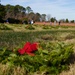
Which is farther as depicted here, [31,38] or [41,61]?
[31,38]

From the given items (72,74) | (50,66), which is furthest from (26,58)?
(72,74)

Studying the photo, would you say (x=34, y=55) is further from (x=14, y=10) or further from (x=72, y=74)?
(x=14, y=10)

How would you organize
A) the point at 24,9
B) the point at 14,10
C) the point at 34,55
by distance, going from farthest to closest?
the point at 24,9 < the point at 14,10 < the point at 34,55

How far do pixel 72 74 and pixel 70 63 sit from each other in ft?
1.99

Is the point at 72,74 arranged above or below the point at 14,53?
below

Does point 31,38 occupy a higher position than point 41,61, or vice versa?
point 41,61

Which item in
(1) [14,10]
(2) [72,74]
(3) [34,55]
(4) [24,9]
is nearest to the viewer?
(2) [72,74]

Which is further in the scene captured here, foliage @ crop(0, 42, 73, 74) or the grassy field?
the grassy field

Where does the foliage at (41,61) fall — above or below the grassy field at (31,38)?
above

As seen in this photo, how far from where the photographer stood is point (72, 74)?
5.46 m

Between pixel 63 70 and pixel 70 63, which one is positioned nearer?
pixel 63 70

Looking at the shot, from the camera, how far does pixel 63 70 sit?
18.5ft

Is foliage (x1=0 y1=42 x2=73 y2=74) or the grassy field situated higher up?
foliage (x1=0 y1=42 x2=73 y2=74)

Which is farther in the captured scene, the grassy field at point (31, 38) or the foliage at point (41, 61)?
the grassy field at point (31, 38)
